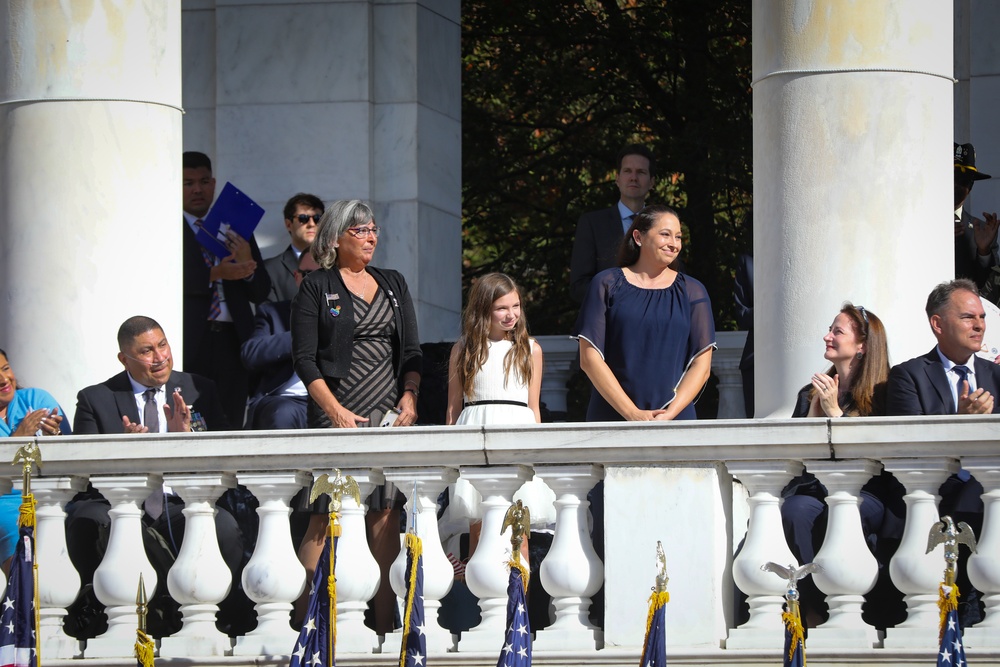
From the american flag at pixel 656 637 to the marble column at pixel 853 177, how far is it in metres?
3.28

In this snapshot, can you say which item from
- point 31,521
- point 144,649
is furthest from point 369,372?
point 144,649

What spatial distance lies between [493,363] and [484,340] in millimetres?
131

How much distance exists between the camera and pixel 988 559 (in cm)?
862

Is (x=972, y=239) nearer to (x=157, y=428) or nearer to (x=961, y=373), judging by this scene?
(x=961, y=373)

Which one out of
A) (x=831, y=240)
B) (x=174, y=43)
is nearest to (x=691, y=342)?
(x=831, y=240)

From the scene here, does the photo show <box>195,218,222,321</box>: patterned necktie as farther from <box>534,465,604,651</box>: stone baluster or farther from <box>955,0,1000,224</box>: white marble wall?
<box>955,0,1000,224</box>: white marble wall

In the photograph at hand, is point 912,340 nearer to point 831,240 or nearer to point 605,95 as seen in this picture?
point 831,240

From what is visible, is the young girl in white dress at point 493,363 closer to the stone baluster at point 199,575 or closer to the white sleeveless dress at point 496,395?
the white sleeveless dress at point 496,395

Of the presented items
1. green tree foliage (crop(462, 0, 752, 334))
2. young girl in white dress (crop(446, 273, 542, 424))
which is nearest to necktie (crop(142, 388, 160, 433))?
young girl in white dress (crop(446, 273, 542, 424))

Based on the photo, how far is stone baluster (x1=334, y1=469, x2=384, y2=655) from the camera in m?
9.30

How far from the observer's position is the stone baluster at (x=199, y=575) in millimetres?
9445

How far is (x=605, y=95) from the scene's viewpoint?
2112 centimetres

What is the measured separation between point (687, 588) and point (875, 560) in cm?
83

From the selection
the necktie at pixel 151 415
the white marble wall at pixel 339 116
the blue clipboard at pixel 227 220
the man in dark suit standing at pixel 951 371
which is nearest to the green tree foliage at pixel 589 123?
the white marble wall at pixel 339 116
